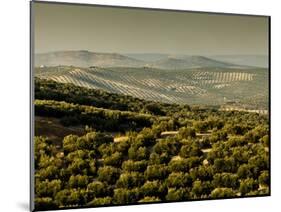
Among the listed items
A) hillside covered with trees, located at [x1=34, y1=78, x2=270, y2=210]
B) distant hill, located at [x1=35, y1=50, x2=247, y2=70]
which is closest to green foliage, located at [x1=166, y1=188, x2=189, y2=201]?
hillside covered with trees, located at [x1=34, y1=78, x2=270, y2=210]

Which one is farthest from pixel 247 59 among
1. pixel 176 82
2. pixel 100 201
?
pixel 100 201

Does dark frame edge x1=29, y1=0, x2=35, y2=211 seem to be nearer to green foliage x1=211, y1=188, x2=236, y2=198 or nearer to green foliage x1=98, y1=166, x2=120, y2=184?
green foliage x1=98, y1=166, x2=120, y2=184

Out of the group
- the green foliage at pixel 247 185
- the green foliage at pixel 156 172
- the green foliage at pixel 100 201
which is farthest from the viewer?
the green foliage at pixel 247 185

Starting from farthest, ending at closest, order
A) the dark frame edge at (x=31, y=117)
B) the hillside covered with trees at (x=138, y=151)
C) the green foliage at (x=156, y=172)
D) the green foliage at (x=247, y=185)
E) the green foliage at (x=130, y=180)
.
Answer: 1. the green foliage at (x=247, y=185)
2. the green foliage at (x=156, y=172)
3. the green foliage at (x=130, y=180)
4. the hillside covered with trees at (x=138, y=151)
5. the dark frame edge at (x=31, y=117)

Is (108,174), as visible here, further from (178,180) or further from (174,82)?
(174,82)

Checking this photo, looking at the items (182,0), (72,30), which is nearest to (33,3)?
(72,30)

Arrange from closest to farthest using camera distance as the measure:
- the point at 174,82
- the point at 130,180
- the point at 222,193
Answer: the point at 130,180, the point at 174,82, the point at 222,193

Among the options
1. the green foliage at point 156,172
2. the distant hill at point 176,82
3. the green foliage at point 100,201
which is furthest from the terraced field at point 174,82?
the green foliage at point 100,201

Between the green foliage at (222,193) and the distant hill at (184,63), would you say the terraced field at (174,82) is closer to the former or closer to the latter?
the distant hill at (184,63)
